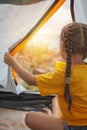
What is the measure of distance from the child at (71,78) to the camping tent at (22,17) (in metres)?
0.23

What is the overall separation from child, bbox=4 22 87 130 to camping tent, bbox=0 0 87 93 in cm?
23

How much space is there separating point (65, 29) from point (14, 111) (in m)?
0.59

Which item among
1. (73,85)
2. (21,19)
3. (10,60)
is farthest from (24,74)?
(21,19)

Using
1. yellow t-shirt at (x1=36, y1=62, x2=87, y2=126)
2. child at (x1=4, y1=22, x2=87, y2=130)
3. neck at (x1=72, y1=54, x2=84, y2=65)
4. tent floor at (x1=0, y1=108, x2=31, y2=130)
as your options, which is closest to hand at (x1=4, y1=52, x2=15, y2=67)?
child at (x1=4, y1=22, x2=87, y2=130)

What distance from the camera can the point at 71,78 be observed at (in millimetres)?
1146

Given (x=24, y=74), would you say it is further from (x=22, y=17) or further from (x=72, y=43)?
(x=22, y=17)

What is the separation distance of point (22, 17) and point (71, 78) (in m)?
0.40

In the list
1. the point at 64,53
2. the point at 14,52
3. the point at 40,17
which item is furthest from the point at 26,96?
the point at 64,53

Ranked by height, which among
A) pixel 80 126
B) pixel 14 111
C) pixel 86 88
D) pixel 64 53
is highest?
pixel 64 53

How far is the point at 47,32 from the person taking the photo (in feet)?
5.45

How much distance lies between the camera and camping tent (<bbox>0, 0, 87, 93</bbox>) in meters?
1.39

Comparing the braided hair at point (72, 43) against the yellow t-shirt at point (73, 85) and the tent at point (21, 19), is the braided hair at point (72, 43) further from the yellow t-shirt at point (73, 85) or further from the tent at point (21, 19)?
the tent at point (21, 19)

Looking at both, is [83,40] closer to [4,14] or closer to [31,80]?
[31,80]

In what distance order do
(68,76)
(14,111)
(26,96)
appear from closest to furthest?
(68,76)
(14,111)
(26,96)
